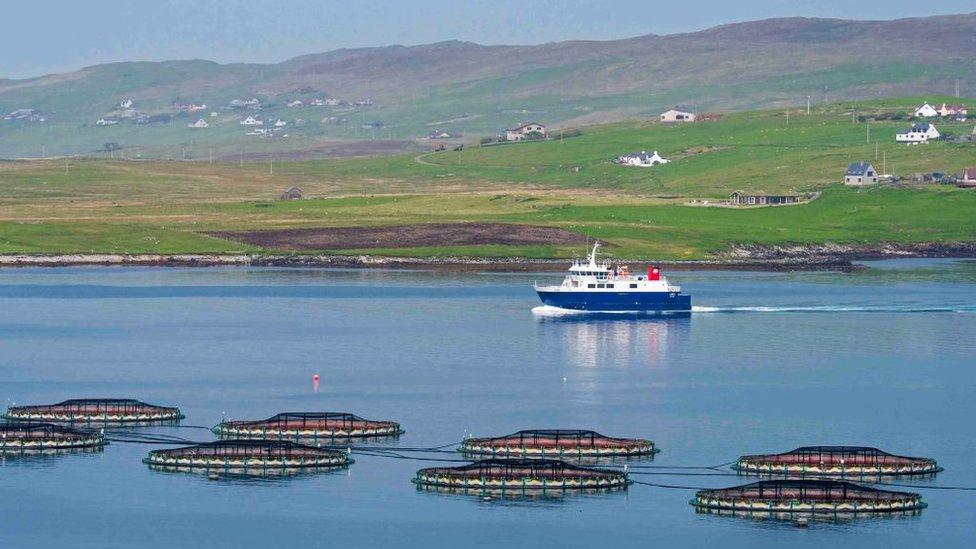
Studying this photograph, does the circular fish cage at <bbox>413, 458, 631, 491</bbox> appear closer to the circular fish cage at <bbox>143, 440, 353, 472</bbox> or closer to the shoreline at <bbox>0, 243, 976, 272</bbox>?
the circular fish cage at <bbox>143, 440, 353, 472</bbox>

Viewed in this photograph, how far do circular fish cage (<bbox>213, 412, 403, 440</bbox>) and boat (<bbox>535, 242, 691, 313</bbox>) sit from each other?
49071 millimetres

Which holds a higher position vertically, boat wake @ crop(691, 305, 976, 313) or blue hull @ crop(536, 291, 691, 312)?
blue hull @ crop(536, 291, 691, 312)

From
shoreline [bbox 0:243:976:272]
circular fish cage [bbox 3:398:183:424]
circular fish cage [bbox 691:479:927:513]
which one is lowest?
circular fish cage [bbox 691:479:927:513]

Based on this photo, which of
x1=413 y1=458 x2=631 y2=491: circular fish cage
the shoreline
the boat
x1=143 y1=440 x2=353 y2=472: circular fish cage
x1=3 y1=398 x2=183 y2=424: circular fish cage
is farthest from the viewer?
the shoreline

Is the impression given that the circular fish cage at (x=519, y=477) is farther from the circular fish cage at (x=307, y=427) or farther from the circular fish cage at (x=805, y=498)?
the circular fish cage at (x=307, y=427)

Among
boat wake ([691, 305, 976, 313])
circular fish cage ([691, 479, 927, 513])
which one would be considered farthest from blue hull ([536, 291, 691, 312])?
circular fish cage ([691, 479, 927, 513])

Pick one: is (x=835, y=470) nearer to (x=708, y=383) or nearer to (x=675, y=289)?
(x=708, y=383)

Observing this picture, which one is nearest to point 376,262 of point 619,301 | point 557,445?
point 619,301

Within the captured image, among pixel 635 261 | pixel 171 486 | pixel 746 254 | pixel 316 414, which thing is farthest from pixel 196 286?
pixel 171 486

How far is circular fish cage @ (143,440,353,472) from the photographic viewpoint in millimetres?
69062

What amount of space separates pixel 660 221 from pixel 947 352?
82.6 m

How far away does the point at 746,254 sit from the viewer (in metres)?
171

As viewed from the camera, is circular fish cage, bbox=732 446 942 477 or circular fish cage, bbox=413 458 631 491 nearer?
circular fish cage, bbox=413 458 631 491

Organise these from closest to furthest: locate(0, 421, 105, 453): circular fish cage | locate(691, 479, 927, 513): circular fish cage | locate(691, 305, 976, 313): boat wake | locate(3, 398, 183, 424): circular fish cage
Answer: locate(691, 479, 927, 513): circular fish cage → locate(0, 421, 105, 453): circular fish cage → locate(3, 398, 183, 424): circular fish cage → locate(691, 305, 976, 313): boat wake
